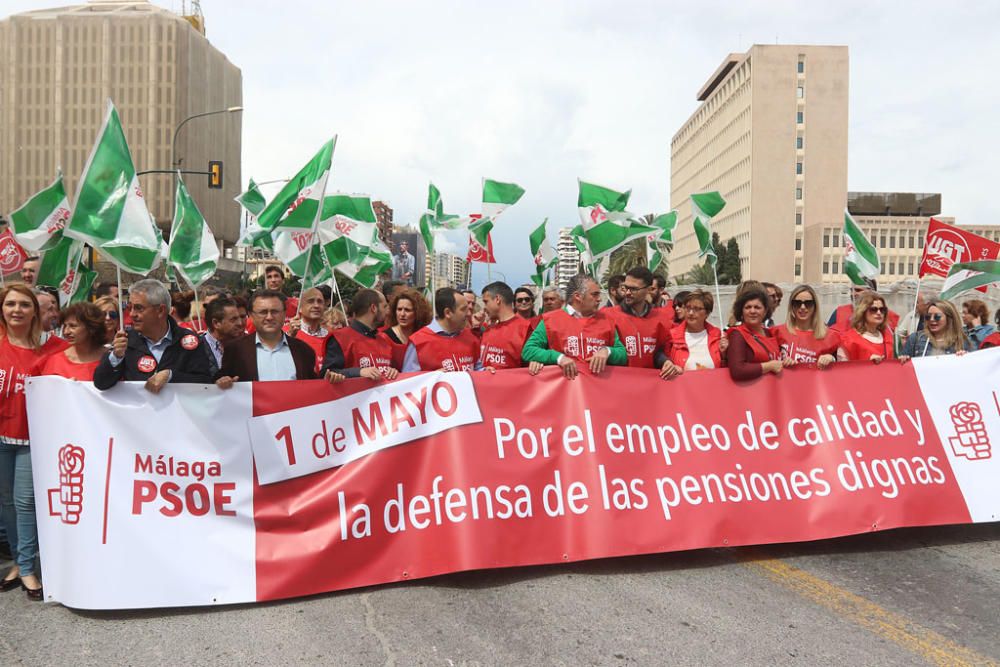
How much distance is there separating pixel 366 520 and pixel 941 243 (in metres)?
5.86

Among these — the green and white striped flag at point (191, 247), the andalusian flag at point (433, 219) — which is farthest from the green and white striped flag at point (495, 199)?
the green and white striped flag at point (191, 247)

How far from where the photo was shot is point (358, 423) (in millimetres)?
4883

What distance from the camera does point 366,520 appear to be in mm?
4664

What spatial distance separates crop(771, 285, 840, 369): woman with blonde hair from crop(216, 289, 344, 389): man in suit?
11.6ft

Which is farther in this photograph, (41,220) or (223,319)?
(41,220)

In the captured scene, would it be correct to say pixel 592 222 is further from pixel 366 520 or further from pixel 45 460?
pixel 45 460

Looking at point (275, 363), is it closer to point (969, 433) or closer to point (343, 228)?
point (343, 228)

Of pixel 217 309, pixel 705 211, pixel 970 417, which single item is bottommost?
pixel 970 417

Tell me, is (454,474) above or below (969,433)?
below

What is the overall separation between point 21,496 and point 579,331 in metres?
3.43

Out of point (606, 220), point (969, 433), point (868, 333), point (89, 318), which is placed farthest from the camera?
point (606, 220)

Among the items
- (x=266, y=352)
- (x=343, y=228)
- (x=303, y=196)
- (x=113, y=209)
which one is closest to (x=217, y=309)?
(x=266, y=352)

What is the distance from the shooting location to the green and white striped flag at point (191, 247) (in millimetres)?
8422

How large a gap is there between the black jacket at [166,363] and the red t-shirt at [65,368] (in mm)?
218
